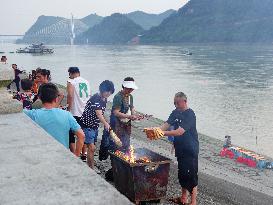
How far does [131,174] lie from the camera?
652cm

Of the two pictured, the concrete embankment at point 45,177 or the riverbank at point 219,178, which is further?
the riverbank at point 219,178

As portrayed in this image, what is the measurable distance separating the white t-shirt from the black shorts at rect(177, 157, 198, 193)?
2.38 metres

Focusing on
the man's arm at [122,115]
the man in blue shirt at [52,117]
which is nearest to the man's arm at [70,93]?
the man's arm at [122,115]

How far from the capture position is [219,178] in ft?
39.4

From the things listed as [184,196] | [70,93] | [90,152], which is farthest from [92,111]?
[184,196]

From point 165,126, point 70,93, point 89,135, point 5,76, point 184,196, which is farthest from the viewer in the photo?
point 70,93

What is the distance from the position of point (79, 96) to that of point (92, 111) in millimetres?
551

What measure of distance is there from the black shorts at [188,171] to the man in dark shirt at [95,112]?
1.57 metres

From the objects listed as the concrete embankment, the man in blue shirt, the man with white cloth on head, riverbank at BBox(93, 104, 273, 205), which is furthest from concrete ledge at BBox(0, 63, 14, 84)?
riverbank at BBox(93, 104, 273, 205)

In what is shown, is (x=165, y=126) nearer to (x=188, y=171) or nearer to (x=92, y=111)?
(x=188, y=171)

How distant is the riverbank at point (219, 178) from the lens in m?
8.68

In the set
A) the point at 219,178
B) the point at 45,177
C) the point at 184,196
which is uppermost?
the point at 45,177

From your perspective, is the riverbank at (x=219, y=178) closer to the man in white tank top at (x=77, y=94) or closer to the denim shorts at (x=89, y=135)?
the denim shorts at (x=89, y=135)

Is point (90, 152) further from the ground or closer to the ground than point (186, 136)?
closer to the ground
